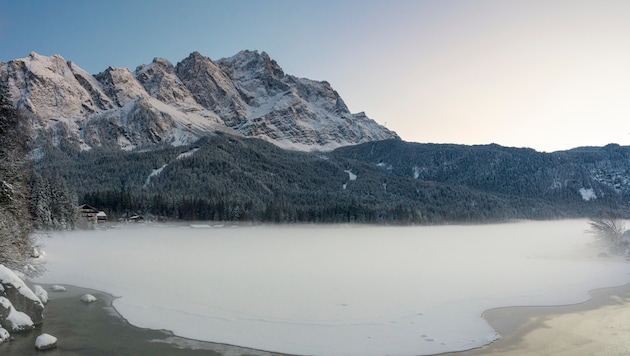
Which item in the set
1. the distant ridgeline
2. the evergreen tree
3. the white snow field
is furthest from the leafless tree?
the distant ridgeline

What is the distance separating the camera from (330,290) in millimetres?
26453

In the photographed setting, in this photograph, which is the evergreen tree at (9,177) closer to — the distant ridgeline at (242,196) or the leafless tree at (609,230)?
the leafless tree at (609,230)

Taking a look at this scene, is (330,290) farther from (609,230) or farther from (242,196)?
(242,196)

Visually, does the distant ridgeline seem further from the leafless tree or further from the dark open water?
the dark open water

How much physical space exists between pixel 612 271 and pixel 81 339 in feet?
128

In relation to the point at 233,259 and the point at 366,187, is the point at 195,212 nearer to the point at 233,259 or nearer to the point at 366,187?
the point at 233,259

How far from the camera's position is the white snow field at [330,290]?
17906 millimetres

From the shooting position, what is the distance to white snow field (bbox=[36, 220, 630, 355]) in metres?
17.9

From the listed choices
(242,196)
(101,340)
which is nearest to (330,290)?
(101,340)

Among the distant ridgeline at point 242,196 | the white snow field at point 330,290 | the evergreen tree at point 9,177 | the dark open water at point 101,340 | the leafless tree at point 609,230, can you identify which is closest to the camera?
the dark open water at point 101,340

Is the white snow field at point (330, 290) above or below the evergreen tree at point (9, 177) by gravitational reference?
below

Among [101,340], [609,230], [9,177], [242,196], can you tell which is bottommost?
[101,340]

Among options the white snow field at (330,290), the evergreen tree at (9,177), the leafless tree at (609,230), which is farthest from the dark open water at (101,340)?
the leafless tree at (609,230)

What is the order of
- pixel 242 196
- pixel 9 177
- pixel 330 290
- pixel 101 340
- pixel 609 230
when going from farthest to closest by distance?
pixel 242 196 < pixel 609 230 < pixel 330 290 < pixel 9 177 < pixel 101 340
